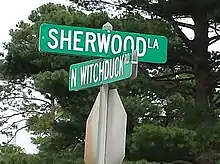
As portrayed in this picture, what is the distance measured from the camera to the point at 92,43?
3.71 metres

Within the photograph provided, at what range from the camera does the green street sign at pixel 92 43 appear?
368 centimetres

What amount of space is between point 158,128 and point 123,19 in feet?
6.05

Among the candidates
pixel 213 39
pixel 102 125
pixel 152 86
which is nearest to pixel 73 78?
pixel 102 125

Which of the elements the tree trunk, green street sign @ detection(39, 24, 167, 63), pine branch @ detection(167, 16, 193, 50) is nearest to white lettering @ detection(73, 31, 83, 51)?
green street sign @ detection(39, 24, 167, 63)

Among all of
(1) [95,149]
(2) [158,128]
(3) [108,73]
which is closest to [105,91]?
(3) [108,73]

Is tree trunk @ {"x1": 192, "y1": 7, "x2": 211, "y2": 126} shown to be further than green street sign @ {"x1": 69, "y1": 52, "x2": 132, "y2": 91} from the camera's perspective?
Yes

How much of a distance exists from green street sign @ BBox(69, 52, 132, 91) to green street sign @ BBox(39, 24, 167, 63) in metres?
0.07

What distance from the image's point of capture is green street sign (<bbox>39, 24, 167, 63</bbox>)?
3.68 meters

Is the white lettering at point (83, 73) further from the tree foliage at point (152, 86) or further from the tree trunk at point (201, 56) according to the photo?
the tree trunk at point (201, 56)

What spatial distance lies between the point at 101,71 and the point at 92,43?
18cm

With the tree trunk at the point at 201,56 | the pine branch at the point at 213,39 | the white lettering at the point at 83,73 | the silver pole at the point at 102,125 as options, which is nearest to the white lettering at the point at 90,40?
the white lettering at the point at 83,73

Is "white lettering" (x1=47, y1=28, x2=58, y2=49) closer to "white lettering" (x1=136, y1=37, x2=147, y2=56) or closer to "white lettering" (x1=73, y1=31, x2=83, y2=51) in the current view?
"white lettering" (x1=73, y1=31, x2=83, y2=51)

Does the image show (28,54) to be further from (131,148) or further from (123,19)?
(131,148)

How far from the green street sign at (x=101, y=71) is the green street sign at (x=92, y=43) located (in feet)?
0.23
